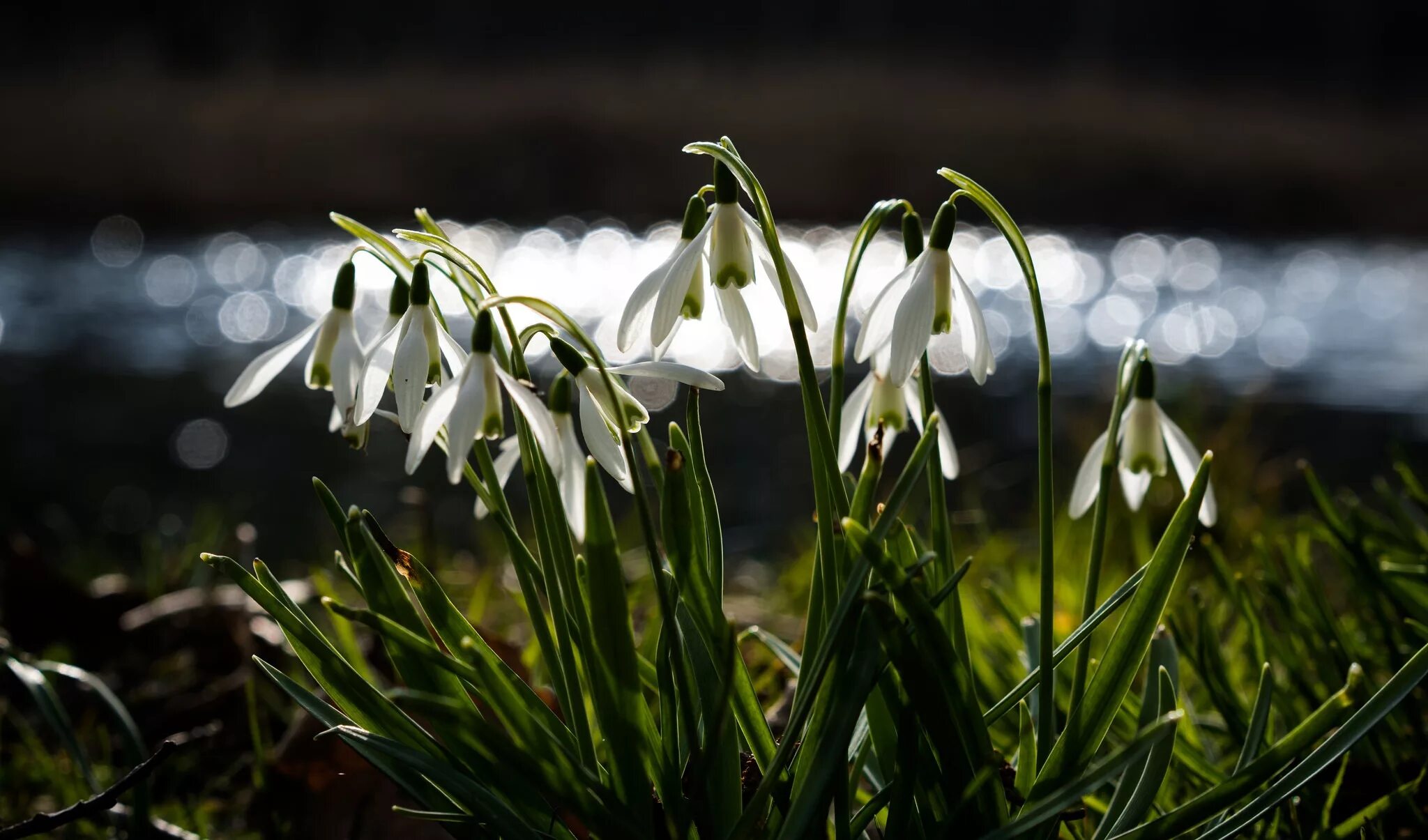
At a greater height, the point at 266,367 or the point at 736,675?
the point at 266,367

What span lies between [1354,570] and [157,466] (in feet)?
15.1

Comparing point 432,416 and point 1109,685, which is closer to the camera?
point 432,416

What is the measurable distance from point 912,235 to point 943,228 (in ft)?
0.20

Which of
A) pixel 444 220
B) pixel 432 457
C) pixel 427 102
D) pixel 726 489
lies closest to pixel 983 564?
pixel 726 489

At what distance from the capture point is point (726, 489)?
4.55m

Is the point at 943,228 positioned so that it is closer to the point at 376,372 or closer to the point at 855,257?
the point at 855,257

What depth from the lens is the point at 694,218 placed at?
2.54 feet

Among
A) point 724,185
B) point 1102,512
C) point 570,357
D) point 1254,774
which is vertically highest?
point 724,185

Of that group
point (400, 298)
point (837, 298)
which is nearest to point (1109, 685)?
point (400, 298)

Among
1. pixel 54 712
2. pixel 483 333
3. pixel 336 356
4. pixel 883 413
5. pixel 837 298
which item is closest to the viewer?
pixel 483 333

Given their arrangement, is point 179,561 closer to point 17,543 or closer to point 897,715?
point 17,543

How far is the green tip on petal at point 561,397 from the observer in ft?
2.19

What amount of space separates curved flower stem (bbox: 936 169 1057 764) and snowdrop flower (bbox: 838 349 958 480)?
7 cm

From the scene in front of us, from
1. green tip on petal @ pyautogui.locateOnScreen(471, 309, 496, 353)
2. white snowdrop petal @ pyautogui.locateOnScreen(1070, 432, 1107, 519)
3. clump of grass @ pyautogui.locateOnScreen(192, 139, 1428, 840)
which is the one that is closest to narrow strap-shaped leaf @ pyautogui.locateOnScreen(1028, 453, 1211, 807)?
clump of grass @ pyautogui.locateOnScreen(192, 139, 1428, 840)
